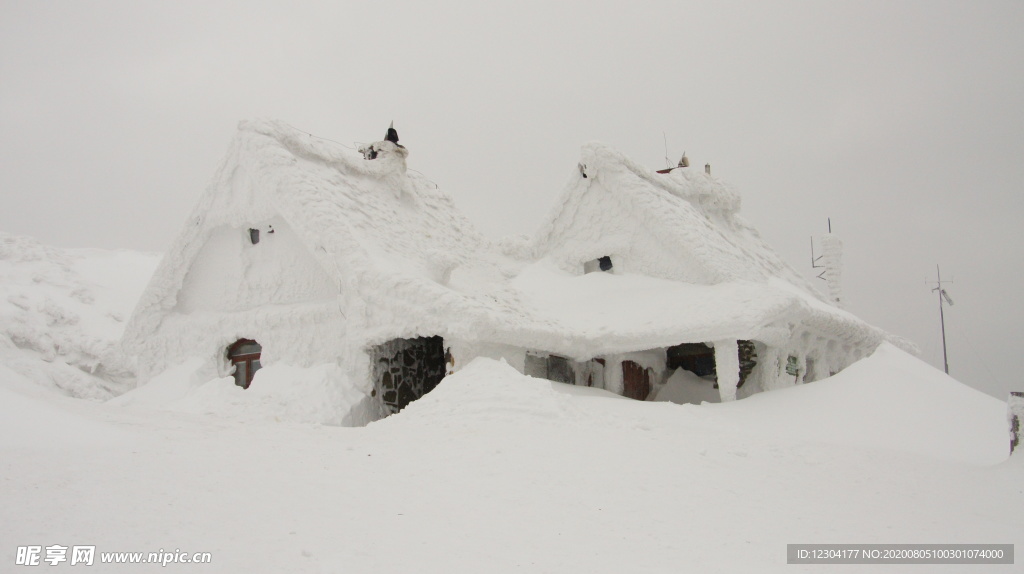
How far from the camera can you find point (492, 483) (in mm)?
6363

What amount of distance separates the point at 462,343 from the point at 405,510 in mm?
6275

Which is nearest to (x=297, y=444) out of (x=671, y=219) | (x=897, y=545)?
(x=897, y=545)

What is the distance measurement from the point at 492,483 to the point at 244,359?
9.20 metres

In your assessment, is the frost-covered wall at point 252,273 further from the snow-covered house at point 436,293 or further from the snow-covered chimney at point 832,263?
the snow-covered chimney at point 832,263

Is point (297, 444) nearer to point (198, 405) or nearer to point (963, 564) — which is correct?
point (198, 405)

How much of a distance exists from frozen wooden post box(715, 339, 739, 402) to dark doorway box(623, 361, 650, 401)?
261 cm

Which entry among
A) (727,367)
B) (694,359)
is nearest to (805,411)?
(727,367)

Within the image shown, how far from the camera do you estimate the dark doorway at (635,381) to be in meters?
15.2

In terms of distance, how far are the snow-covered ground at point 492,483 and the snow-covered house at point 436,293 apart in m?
1.55

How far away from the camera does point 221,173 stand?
13906 millimetres

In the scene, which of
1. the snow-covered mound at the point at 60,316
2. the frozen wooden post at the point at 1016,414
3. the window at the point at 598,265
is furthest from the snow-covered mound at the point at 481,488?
the snow-covered mound at the point at 60,316

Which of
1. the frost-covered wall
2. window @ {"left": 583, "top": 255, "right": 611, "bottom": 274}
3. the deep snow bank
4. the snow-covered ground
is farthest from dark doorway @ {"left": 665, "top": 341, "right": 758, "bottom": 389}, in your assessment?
the frost-covered wall

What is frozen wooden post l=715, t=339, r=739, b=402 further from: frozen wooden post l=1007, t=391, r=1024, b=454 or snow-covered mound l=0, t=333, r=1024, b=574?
frozen wooden post l=1007, t=391, r=1024, b=454

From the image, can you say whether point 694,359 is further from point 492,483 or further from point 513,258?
point 492,483
